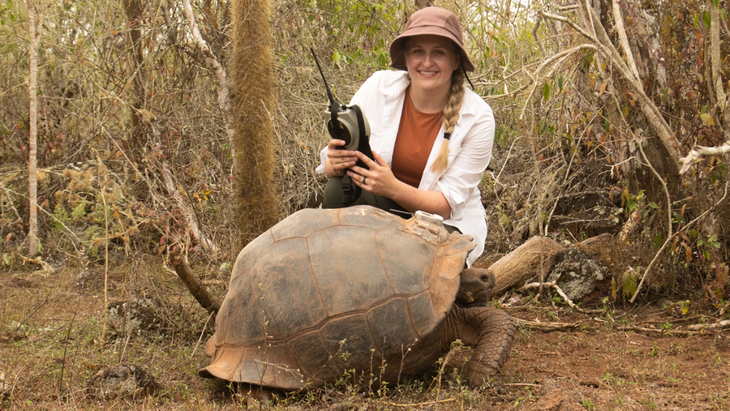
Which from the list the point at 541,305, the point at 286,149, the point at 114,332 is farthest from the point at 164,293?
the point at 541,305

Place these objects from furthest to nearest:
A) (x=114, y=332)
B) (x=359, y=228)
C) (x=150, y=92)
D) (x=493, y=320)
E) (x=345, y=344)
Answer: (x=150, y=92) < (x=114, y=332) < (x=493, y=320) < (x=359, y=228) < (x=345, y=344)

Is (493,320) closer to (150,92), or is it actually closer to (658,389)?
(658,389)

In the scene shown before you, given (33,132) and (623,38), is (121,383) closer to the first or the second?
(33,132)

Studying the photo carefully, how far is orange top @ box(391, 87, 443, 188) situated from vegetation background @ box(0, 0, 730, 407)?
546 millimetres

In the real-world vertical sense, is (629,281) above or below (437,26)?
below

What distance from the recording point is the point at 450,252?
2809 millimetres

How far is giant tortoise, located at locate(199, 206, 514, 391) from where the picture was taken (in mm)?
2549

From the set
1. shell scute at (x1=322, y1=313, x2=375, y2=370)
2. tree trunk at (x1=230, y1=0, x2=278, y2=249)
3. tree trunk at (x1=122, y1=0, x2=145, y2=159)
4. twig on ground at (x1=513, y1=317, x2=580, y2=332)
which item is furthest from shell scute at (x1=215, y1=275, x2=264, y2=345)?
tree trunk at (x1=122, y1=0, x2=145, y2=159)

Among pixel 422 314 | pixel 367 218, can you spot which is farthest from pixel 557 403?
pixel 367 218

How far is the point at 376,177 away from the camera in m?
2.98

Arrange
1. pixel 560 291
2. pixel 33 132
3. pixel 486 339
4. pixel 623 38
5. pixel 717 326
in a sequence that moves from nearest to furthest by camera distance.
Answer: pixel 486 339 → pixel 717 326 → pixel 623 38 → pixel 560 291 → pixel 33 132

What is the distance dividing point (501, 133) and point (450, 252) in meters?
2.46

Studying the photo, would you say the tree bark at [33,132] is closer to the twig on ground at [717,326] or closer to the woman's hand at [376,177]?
the woman's hand at [376,177]

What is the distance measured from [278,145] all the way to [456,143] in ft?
7.56
